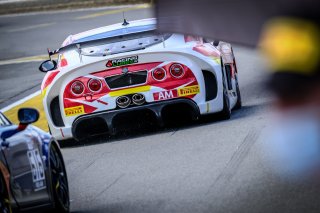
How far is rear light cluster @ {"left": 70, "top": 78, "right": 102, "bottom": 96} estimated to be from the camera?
1083 cm

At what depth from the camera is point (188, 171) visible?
8719 mm

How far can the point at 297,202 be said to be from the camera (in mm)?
6809

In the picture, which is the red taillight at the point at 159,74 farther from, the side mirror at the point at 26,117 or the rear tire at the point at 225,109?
the side mirror at the point at 26,117

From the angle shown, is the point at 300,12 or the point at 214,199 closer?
the point at 300,12

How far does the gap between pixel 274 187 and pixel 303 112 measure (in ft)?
14.6

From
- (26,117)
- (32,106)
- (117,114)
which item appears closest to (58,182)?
(26,117)

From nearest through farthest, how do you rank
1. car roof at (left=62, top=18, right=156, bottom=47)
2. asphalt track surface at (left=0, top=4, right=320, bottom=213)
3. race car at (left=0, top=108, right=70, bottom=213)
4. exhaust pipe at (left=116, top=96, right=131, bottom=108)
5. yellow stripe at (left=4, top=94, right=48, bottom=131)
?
1. race car at (left=0, top=108, right=70, bottom=213)
2. asphalt track surface at (left=0, top=4, right=320, bottom=213)
3. exhaust pipe at (left=116, top=96, right=131, bottom=108)
4. car roof at (left=62, top=18, right=156, bottom=47)
5. yellow stripe at (left=4, top=94, right=48, bottom=131)

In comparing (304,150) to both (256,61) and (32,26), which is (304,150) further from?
(32,26)

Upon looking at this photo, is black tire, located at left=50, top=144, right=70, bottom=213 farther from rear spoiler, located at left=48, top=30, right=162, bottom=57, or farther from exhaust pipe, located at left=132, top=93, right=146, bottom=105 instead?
rear spoiler, located at left=48, top=30, right=162, bottom=57

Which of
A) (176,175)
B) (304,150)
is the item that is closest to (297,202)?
(176,175)

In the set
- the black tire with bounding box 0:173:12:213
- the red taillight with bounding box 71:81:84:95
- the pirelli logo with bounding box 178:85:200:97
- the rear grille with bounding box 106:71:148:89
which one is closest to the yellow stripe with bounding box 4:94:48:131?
the red taillight with bounding box 71:81:84:95

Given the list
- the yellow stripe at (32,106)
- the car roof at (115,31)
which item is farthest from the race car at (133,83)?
the yellow stripe at (32,106)

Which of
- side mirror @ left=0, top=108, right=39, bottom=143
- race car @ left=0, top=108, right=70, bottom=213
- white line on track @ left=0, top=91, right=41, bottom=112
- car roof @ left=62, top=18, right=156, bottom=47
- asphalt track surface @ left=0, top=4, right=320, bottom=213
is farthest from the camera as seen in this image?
white line on track @ left=0, top=91, right=41, bottom=112

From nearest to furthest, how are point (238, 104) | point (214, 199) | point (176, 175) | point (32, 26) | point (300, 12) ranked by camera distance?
point (300, 12)
point (214, 199)
point (176, 175)
point (238, 104)
point (32, 26)
